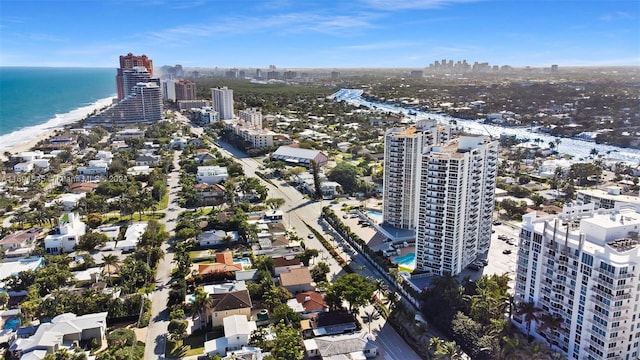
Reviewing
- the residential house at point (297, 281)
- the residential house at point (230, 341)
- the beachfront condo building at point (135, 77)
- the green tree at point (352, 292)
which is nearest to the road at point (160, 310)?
the residential house at point (230, 341)

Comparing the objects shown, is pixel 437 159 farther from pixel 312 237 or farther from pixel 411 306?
pixel 312 237

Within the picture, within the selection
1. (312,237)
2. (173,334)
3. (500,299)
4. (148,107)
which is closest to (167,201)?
(312,237)

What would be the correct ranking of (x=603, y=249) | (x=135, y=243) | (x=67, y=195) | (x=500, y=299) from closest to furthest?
(x=603, y=249) < (x=500, y=299) < (x=135, y=243) < (x=67, y=195)

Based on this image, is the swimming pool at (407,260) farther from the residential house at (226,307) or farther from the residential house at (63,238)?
the residential house at (63,238)

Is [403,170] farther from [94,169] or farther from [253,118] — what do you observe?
[253,118]

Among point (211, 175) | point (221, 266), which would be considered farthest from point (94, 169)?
point (221, 266)

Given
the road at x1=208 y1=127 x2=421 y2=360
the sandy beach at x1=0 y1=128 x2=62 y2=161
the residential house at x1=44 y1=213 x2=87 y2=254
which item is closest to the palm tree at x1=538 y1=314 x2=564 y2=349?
the road at x1=208 y1=127 x2=421 y2=360

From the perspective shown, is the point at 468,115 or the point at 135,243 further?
the point at 468,115
